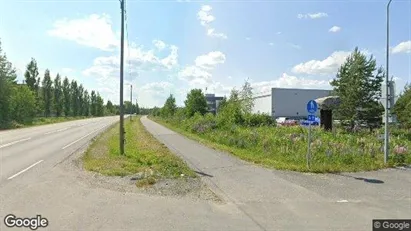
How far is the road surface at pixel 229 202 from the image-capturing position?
5.74m

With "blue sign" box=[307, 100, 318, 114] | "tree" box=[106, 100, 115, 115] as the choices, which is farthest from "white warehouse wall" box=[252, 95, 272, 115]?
"tree" box=[106, 100, 115, 115]

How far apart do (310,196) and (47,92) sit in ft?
272

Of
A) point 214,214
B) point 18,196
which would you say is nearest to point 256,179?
point 214,214

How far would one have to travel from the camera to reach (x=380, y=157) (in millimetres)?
13031

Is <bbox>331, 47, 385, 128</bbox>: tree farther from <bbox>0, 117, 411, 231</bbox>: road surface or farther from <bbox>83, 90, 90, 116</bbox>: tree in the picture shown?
<bbox>83, 90, 90, 116</bbox>: tree

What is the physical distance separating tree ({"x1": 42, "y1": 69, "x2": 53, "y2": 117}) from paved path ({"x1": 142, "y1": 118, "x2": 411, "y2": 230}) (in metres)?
77.3

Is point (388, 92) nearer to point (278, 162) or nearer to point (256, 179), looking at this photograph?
point (278, 162)

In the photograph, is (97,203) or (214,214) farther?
(97,203)

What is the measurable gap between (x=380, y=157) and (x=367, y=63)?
13007 mm

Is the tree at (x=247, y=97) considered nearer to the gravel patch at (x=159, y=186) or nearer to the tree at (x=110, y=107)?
the gravel patch at (x=159, y=186)

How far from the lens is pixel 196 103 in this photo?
161ft

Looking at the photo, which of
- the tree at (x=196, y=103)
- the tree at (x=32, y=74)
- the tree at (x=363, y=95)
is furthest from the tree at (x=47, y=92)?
the tree at (x=363, y=95)

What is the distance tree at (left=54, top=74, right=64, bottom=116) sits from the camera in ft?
285

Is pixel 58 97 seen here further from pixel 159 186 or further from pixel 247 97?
pixel 159 186
